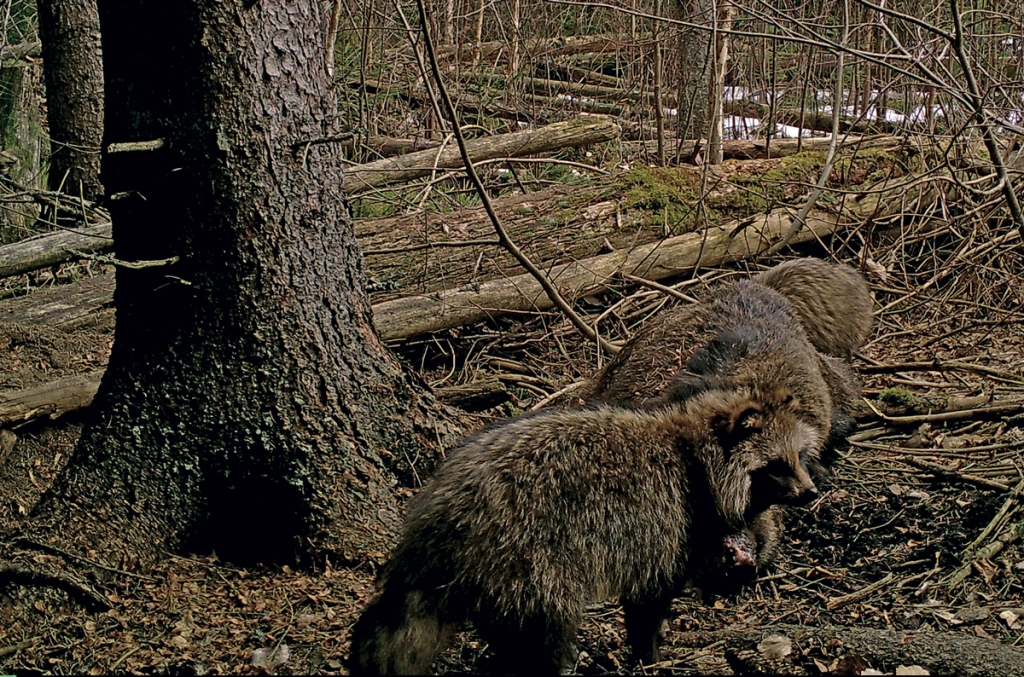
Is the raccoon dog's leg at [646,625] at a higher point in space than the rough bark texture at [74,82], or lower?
lower

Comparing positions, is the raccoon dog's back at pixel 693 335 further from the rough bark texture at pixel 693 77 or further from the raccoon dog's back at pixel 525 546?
the rough bark texture at pixel 693 77

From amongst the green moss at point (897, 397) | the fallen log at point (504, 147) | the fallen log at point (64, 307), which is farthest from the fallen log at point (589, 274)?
the fallen log at point (64, 307)

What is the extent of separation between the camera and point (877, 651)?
3887 millimetres

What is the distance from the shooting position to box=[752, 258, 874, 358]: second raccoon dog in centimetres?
615

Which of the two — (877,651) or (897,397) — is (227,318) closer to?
(877,651)

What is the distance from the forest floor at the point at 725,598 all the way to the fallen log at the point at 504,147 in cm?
268


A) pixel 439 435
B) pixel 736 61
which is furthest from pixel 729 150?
pixel 439 435

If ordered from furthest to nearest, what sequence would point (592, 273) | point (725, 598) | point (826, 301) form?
point (592, 273) → point (826, 301) → point (725, 598)

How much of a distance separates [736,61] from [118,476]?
774cm

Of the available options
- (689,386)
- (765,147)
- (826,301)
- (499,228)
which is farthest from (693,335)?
(765,147)

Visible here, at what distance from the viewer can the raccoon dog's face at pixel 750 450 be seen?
4027 millimetres

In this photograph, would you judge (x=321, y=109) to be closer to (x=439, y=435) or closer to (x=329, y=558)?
(x=439, y=435)

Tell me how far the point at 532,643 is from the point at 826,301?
3602 mm

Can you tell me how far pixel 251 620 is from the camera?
4090 millimetres
